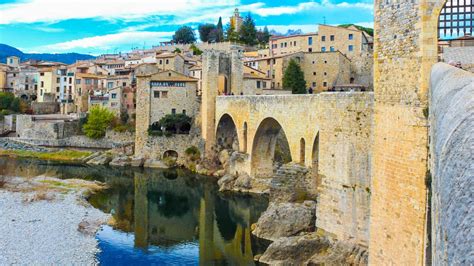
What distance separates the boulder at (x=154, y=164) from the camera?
37.7m

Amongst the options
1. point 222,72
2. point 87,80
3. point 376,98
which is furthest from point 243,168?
point 87,80

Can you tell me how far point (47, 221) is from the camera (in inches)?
819

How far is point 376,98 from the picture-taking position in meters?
9.91

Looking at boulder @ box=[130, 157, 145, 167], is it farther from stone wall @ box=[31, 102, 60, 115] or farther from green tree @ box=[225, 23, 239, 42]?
green tree @ box=[225, 23, 239, 42]

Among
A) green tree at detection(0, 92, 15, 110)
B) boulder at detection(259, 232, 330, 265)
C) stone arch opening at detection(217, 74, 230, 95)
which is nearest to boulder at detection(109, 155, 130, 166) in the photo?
stone arch opening at detection(217, 74, 230, 95)

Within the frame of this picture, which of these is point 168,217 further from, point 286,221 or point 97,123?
point 97,123

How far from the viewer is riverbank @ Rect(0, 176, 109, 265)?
53.7ft

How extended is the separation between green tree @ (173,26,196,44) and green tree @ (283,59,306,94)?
51916mm

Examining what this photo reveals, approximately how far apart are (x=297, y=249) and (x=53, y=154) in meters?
32.4

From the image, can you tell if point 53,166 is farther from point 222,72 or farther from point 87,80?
point 87,80

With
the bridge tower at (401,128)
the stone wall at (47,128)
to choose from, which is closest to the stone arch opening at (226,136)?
the stone wall at (47,128)

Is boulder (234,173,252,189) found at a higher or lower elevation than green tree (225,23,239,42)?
lower

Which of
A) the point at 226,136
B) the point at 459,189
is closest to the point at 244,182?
the point at 226,136

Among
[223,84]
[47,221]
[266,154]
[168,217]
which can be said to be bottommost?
[168,217]
